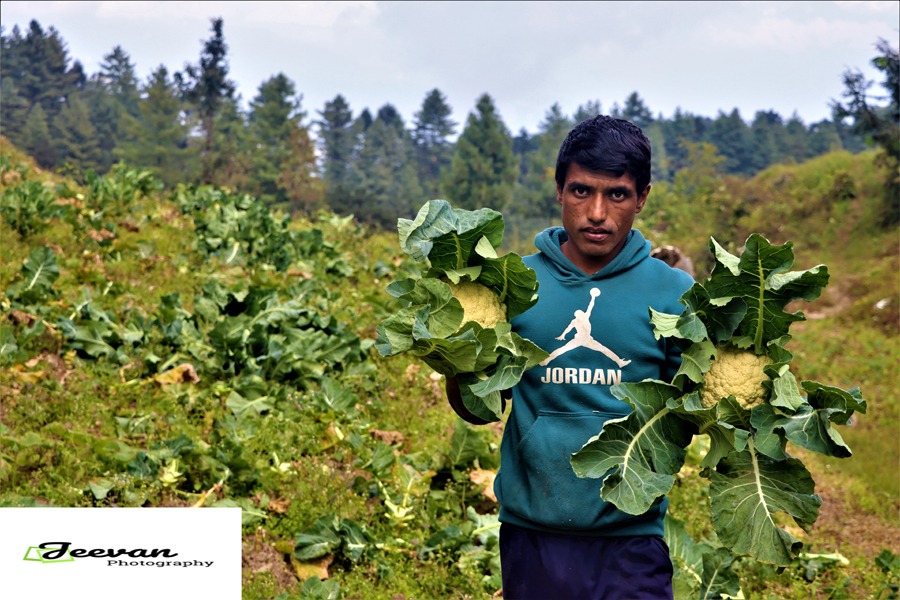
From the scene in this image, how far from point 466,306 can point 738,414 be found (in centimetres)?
90

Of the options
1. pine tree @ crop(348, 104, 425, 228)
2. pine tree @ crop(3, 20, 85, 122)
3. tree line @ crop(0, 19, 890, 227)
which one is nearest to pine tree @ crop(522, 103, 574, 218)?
tree line @ crop(0, 19, 890, 227)

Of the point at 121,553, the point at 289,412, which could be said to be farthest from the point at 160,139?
the point at 121,553

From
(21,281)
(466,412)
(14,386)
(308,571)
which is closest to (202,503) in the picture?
(308,571)

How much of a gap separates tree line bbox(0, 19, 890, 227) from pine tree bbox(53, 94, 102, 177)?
10cm

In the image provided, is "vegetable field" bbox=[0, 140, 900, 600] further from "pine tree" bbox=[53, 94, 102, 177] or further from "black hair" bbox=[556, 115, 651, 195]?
"pine tree" bbox=[53, 94, 102, 177]

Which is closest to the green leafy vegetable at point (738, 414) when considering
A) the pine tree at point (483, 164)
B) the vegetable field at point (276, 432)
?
the vegetable field at point (276, 432)

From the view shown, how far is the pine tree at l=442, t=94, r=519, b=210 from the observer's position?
53656 mm

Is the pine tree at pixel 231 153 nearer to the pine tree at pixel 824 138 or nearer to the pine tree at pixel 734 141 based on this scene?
the pine tree at pixel 734 141

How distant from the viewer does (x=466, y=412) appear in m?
2.54

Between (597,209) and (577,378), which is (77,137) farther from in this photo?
(577,378)

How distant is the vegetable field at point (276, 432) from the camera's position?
4.29m

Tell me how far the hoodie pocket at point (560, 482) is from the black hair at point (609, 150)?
0.85 meters

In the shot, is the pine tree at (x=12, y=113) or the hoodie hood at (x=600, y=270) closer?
the hoodie hood at (x=600, y=270)

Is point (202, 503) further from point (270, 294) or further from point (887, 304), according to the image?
point (887, 304)
